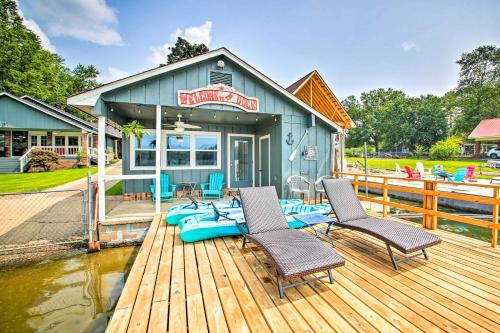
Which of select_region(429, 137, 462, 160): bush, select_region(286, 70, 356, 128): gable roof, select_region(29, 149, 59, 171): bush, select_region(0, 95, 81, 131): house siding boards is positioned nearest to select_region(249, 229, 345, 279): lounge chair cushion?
select_region(286, 70, 356, 128): gable roof

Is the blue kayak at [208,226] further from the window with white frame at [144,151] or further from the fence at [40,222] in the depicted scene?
the window with white frame at [144,151]

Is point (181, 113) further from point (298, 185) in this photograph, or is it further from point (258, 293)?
point (258, 293)

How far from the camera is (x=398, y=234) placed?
307 cm

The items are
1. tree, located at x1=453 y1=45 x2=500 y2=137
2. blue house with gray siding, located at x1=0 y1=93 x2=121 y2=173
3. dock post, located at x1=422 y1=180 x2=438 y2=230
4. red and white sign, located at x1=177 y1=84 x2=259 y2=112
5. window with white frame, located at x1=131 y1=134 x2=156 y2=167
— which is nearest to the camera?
dock post, located at x1=422 y1=180 x2=438 y2=230

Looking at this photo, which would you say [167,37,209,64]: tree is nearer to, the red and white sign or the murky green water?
the red and white sign

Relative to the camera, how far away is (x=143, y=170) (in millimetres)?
7668

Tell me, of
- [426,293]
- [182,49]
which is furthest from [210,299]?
[182,49]

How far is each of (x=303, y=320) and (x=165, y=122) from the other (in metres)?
7.54

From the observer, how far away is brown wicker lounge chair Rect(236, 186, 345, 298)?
2240 millimetres

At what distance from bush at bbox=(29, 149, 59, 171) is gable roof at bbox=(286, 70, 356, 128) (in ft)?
57.4

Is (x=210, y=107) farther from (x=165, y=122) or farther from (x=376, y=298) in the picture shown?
(x=376, y=298)

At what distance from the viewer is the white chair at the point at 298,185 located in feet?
22.4

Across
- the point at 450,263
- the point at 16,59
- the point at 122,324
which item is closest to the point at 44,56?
the point at 16,59

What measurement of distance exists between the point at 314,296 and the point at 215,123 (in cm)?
706
